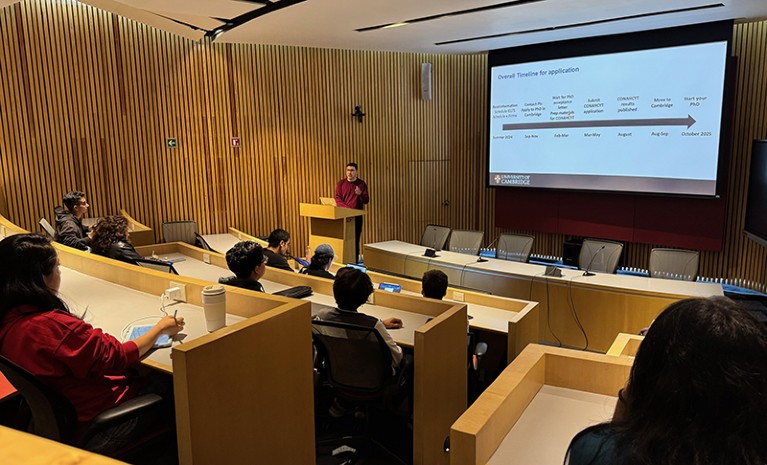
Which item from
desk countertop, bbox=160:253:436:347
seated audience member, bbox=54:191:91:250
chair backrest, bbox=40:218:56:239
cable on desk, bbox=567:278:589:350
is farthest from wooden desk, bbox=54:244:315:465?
chair backrest, bbox=40:218:56:239

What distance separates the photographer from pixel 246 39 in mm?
7918

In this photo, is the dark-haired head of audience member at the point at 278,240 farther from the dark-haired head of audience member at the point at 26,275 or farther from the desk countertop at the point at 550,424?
the desk countertop at the point at 550,424

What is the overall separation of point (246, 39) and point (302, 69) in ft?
3.88

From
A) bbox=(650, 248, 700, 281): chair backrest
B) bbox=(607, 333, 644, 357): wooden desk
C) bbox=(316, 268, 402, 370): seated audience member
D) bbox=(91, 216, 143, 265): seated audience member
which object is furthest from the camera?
bbox=(650, 248, 700, 281): chair backrest

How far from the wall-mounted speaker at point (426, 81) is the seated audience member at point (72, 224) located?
603cm

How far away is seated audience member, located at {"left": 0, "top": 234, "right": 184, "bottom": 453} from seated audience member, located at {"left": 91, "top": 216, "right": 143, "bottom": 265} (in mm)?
2135

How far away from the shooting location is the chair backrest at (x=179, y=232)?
7949mm

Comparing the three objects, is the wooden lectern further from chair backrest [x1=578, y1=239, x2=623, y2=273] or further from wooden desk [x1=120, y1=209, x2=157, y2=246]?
chair backrest [x1=578, y1=239, x2=623, y2=273]

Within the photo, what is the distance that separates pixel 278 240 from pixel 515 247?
3.22 metres

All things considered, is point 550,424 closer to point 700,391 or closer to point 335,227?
point 700,391

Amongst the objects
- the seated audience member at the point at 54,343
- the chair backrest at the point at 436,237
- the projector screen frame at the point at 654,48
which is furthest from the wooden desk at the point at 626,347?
the projector screen frame at the point at 654,48

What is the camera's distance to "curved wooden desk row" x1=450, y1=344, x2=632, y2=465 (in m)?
1.50

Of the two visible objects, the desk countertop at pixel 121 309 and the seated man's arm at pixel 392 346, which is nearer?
the desk countertop at pixel 121 309

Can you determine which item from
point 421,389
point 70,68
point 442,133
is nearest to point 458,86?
point 442,133
